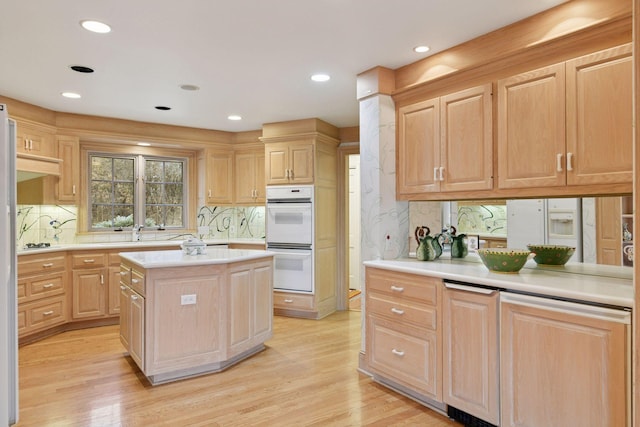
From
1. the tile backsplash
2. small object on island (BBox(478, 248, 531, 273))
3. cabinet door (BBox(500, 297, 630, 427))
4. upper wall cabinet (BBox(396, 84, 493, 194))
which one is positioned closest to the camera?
cabinet door (BBox(500, 297, 630, 427))

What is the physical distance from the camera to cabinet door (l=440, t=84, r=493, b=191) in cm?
266

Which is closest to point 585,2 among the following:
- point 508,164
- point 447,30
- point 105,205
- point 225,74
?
point 447,30

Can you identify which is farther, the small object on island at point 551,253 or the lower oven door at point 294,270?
the lower oven door at point 294,270

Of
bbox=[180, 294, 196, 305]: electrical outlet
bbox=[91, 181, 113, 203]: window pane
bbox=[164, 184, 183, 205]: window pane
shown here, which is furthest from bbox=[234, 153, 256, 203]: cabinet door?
bbox=[180, 294, 196, 305]: electrical outlet

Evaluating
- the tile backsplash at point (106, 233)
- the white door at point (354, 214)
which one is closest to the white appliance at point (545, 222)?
the tile backsplash at point (106, 233)

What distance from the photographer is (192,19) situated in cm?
246

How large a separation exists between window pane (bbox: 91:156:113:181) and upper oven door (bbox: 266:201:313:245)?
2.18 metres

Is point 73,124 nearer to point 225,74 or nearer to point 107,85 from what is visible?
point 107,85

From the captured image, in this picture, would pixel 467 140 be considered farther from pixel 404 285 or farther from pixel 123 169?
pixel 123 169

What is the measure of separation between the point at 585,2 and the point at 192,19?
2.21 meters

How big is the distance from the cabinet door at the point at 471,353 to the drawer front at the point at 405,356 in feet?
0.36

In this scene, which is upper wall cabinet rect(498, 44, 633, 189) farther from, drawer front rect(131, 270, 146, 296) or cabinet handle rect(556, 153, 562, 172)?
drawer front rect(131, 270, 146, 296)

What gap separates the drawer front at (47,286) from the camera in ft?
13.5

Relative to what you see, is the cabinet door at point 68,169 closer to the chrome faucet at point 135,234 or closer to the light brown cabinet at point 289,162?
the chrome faucet at point 135,234
